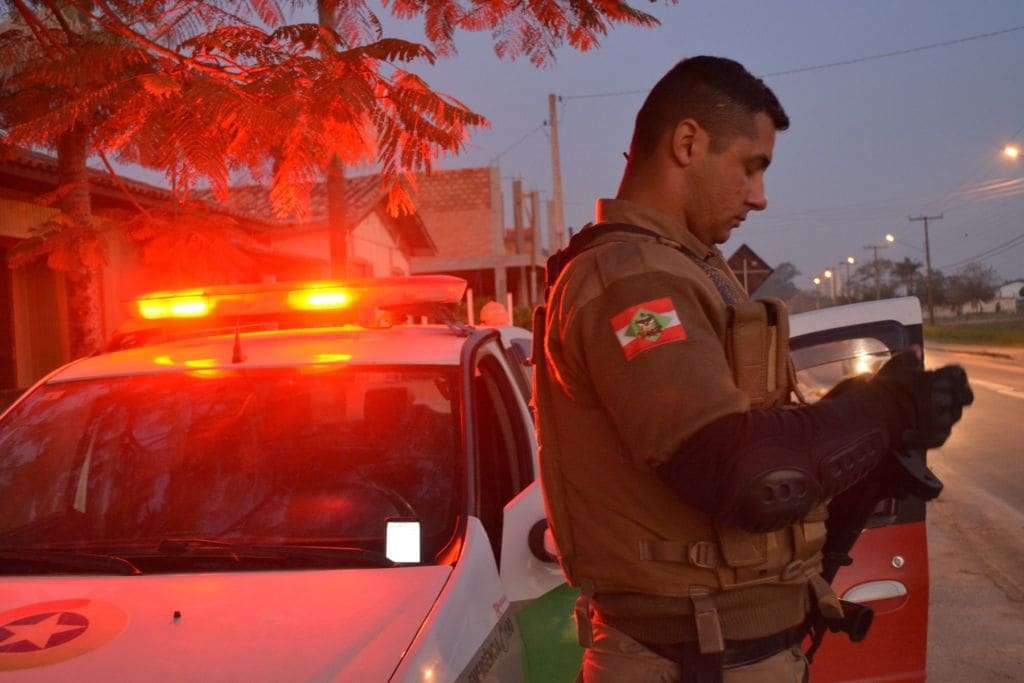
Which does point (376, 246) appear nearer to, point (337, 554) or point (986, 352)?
point (986, 352)

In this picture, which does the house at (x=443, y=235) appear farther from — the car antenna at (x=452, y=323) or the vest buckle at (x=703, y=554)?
the vest buckle at (x=703, y=554)

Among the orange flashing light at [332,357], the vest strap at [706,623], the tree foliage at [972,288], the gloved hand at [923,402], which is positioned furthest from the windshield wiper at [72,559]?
the tree foliage at [972,288]

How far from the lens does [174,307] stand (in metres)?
3.51

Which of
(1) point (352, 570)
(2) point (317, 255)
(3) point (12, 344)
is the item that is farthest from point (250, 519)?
(2) point (317, 255)

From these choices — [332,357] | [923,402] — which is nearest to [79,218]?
[332,357]

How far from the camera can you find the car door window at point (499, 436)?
11.3ft

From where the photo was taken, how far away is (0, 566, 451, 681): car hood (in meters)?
2.02

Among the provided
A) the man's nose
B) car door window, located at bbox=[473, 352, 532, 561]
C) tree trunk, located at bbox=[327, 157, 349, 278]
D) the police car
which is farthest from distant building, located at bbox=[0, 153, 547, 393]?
the man's nose

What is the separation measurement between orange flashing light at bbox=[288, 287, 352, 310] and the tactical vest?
1802mm

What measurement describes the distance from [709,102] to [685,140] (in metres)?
0.08

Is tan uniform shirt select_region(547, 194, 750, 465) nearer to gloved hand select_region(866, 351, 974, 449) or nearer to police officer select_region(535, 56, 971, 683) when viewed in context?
police officer select_region(535, 56, 971, 683)

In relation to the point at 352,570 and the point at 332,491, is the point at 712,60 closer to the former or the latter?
the point at 352,570

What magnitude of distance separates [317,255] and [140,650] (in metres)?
20.5

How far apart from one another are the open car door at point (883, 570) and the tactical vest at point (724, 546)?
5.00 ft
